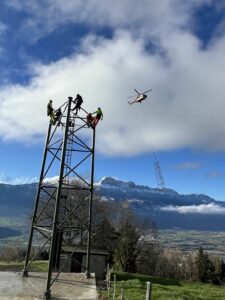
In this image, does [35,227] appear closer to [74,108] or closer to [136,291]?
[74,108]

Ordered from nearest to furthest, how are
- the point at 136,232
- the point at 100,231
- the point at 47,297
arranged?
the point at 47,297, the point at 100,231, the point at 136,232

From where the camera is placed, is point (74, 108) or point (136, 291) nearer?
point (74, 108)

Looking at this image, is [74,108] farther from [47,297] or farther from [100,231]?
[100,231]

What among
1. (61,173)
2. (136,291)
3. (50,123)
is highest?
(50,123)

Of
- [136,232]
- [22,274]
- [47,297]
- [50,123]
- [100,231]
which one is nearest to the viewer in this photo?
[47,297]

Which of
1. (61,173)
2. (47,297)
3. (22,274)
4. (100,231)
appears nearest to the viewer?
(47,297)

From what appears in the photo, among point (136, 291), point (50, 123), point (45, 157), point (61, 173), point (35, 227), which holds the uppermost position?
point (50, 123)

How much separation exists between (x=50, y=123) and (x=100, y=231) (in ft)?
148

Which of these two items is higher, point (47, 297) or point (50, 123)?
point (50, 123)

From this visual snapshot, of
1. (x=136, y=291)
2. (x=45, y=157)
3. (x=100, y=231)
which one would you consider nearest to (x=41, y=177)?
(x=45, y=157)

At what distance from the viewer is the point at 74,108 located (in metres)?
23.4

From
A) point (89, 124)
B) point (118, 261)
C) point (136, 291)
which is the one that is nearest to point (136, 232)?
point (118, 261)

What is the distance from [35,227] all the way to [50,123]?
6105 millimetres

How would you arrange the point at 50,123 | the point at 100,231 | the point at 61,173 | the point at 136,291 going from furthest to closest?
the point at 100,231 < the point at 136,291 < the point at 50,123 < the point at 61,173
